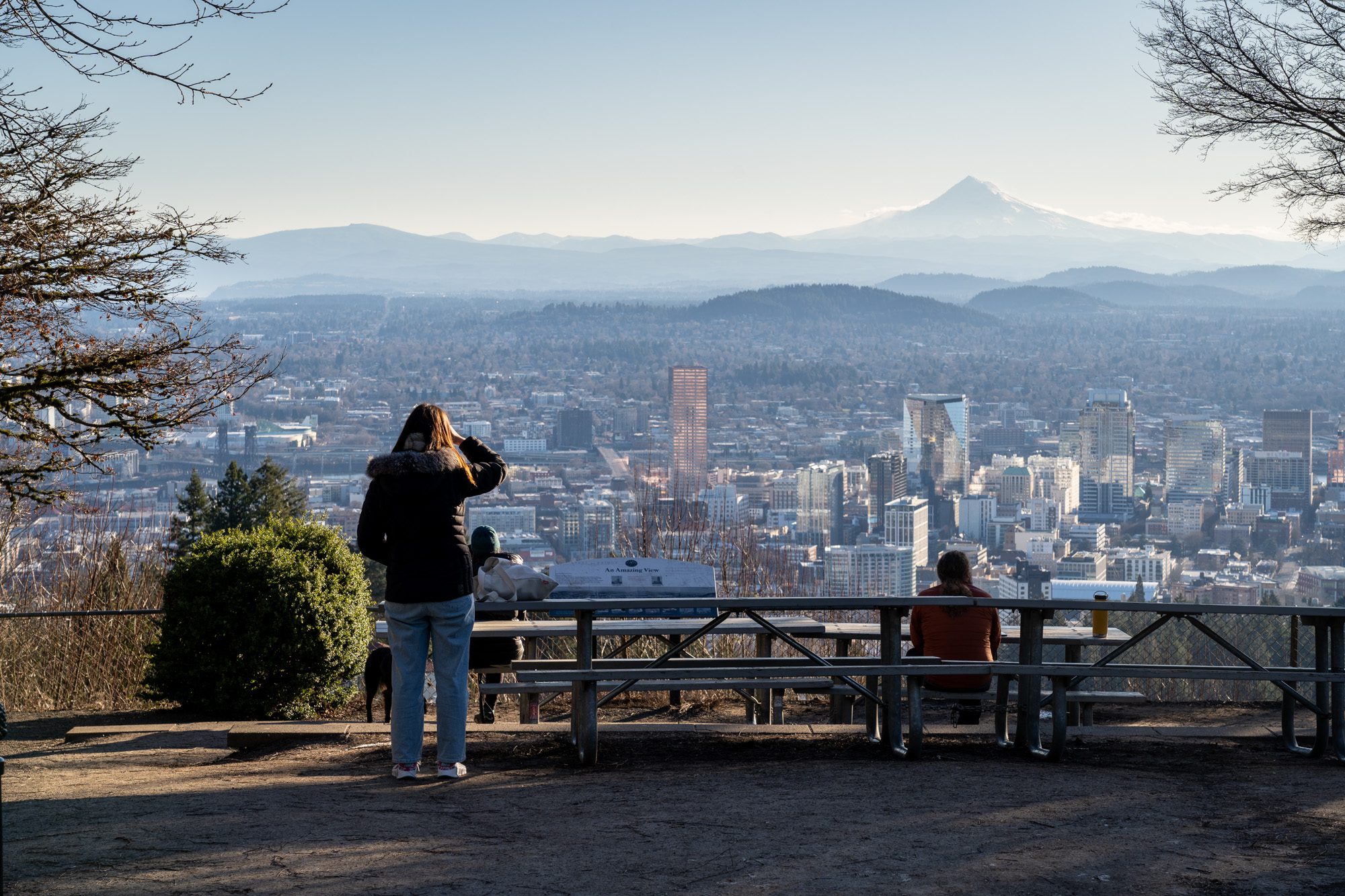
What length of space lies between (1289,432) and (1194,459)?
6.85m

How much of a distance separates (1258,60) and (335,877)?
1033 cm

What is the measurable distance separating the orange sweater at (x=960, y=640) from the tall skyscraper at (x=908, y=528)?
1958 inches

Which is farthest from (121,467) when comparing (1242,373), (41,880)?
(1242,373)

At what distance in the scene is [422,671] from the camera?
5902 mm

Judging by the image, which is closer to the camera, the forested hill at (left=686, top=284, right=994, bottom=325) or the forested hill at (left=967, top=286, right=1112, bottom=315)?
the forested hill at (left=686, top=284, right=994, bottom=325)

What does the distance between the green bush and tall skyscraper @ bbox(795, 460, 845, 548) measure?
2107 inches

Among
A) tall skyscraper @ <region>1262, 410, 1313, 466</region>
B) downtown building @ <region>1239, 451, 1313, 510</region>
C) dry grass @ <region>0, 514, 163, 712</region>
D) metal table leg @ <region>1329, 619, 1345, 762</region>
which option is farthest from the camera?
tall skyscraper @ <region>1262, 410, 1313, 466</region>

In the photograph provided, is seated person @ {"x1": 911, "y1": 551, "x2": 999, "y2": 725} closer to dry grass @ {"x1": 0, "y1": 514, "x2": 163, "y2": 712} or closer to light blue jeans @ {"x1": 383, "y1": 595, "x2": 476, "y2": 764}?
light blue jeans @ {"x1": 383, "y1": 595, "x2": 476, "y2": 764}

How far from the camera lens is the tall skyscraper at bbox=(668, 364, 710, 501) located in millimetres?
84312

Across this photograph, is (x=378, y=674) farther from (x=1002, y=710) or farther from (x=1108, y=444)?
(x=1108, y=444)

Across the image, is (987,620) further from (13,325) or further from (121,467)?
(121,467)

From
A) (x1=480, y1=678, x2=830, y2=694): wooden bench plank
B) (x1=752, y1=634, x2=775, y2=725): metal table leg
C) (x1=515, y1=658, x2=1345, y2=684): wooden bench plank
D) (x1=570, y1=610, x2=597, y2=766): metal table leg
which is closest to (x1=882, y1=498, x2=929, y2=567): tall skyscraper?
(x1=752, y1=634, x2=775, y2=725): metal table leg

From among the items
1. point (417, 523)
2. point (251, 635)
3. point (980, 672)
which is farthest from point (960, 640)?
point (251, 635)

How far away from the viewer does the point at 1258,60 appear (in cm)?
1121
